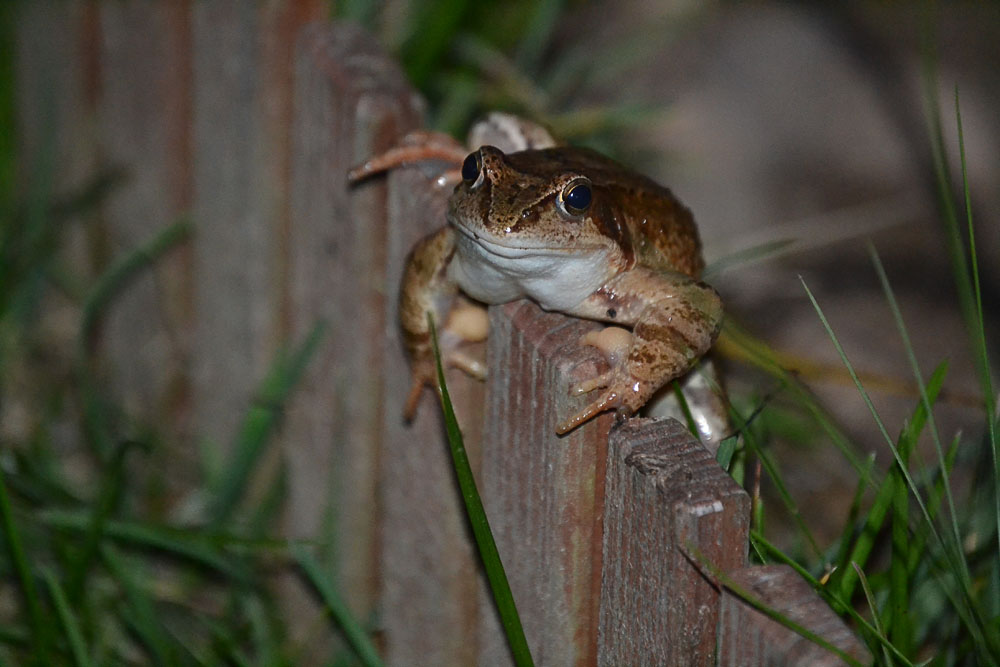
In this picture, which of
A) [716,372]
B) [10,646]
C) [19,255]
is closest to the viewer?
[716,372]

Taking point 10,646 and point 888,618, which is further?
point 10,646

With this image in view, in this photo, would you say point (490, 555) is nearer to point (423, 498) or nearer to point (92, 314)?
point (423, 498)

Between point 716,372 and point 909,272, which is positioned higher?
point 716,372

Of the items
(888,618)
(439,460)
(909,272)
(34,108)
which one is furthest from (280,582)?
(909,272)

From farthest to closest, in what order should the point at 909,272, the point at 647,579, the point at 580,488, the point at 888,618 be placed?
1. the point at 909,272
2. the point at 888,618
3. the point at 580,488
4. the point at 647,579

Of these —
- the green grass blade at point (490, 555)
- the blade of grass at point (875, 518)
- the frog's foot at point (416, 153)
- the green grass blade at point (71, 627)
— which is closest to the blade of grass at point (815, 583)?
the blade of grass at point (875, 518)

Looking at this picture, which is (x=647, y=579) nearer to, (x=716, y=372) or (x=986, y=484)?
(x=716, y=372)
